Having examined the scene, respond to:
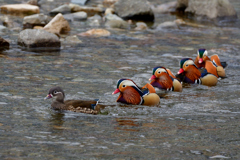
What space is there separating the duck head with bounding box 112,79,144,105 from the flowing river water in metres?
0.20

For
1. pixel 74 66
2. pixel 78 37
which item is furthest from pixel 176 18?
pixel 74 66

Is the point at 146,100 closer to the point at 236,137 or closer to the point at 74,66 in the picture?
the point at 236,137

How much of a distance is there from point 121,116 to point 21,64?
14.9 feet

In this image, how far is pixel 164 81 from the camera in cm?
929

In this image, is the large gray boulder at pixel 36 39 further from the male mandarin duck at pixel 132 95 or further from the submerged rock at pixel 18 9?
the submerged rock at pixel 18 9

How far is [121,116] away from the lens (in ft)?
24.2

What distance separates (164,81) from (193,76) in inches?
42.8

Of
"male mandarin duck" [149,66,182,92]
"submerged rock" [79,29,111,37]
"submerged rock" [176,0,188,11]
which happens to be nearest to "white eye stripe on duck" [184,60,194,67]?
"male mandarin duck" [149,66,182,92]

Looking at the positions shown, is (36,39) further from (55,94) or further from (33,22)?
(55,94)

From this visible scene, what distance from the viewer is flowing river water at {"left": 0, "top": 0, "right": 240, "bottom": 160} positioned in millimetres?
5707

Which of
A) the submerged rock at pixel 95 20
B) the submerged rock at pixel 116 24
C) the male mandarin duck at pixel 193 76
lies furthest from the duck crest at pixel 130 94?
the submerged rock at pixel 95 20

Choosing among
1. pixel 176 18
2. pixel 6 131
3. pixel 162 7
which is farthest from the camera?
pixel 162 7

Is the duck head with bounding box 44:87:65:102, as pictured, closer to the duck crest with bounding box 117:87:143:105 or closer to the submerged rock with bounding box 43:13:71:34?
the duck crest with bounding box 117:87:143:105

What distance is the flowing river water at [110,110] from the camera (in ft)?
18.7
